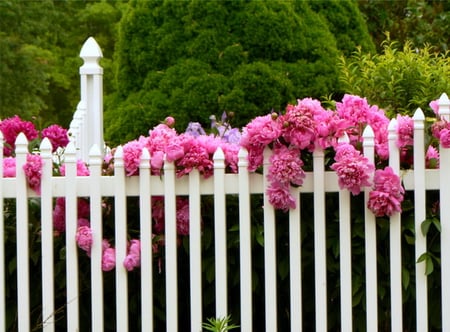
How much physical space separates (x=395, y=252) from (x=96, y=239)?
4.01ft

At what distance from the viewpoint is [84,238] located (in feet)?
12.3

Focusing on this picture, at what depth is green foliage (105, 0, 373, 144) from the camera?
772cm

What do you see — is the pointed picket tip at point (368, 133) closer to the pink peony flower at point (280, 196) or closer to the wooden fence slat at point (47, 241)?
the pink peony flower at point (280, 196)

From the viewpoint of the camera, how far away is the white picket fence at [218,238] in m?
3.68

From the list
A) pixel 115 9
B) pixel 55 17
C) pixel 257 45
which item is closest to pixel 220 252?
pixel 257 45

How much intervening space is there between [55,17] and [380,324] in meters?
17.6

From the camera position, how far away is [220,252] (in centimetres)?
372

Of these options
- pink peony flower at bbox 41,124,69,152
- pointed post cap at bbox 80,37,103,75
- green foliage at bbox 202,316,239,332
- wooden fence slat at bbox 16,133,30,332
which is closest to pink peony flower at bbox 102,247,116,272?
wooden fence slat at bbox 16,133,30,332

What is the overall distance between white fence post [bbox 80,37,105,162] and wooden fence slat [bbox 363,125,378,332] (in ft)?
12.8

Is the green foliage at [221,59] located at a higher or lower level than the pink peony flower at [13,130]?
higher

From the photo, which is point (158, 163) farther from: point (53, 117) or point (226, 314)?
point (53, 117)

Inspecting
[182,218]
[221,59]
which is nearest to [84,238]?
[182,218]

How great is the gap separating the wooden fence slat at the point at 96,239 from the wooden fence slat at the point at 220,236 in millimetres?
481

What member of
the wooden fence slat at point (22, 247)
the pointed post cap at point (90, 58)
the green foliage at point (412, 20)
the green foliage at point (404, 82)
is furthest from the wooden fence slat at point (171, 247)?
the green foliage at point (412, 20)
